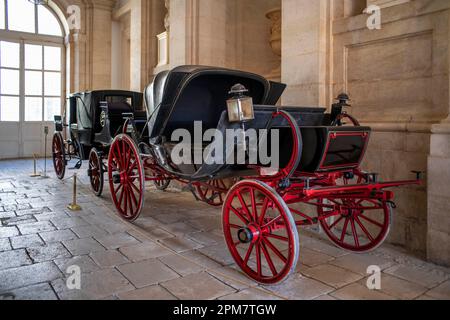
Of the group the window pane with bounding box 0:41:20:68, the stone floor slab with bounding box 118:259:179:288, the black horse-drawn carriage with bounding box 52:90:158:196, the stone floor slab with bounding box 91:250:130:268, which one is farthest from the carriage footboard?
the window pane with bounding box 0:41:20:68

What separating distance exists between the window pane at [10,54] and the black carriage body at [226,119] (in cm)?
939

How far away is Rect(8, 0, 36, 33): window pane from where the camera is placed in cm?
1169

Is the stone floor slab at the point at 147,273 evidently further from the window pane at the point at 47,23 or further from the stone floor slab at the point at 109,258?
the window pane at the point at 47,23

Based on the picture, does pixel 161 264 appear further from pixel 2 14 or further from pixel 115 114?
pixel 2 14

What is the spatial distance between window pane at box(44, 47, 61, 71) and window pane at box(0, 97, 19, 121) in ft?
4.71

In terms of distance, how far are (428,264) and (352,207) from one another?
821 millimetres

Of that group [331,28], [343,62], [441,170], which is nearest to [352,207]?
[441,170]

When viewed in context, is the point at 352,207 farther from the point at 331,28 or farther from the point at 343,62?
the point at 331,28

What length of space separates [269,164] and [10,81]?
11.1 meters

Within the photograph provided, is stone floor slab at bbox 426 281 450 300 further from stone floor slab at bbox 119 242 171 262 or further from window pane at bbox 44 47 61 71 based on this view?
window pane at bbox 44 47 61 71

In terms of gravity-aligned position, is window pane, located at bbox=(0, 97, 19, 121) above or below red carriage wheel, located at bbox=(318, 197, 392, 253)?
above
